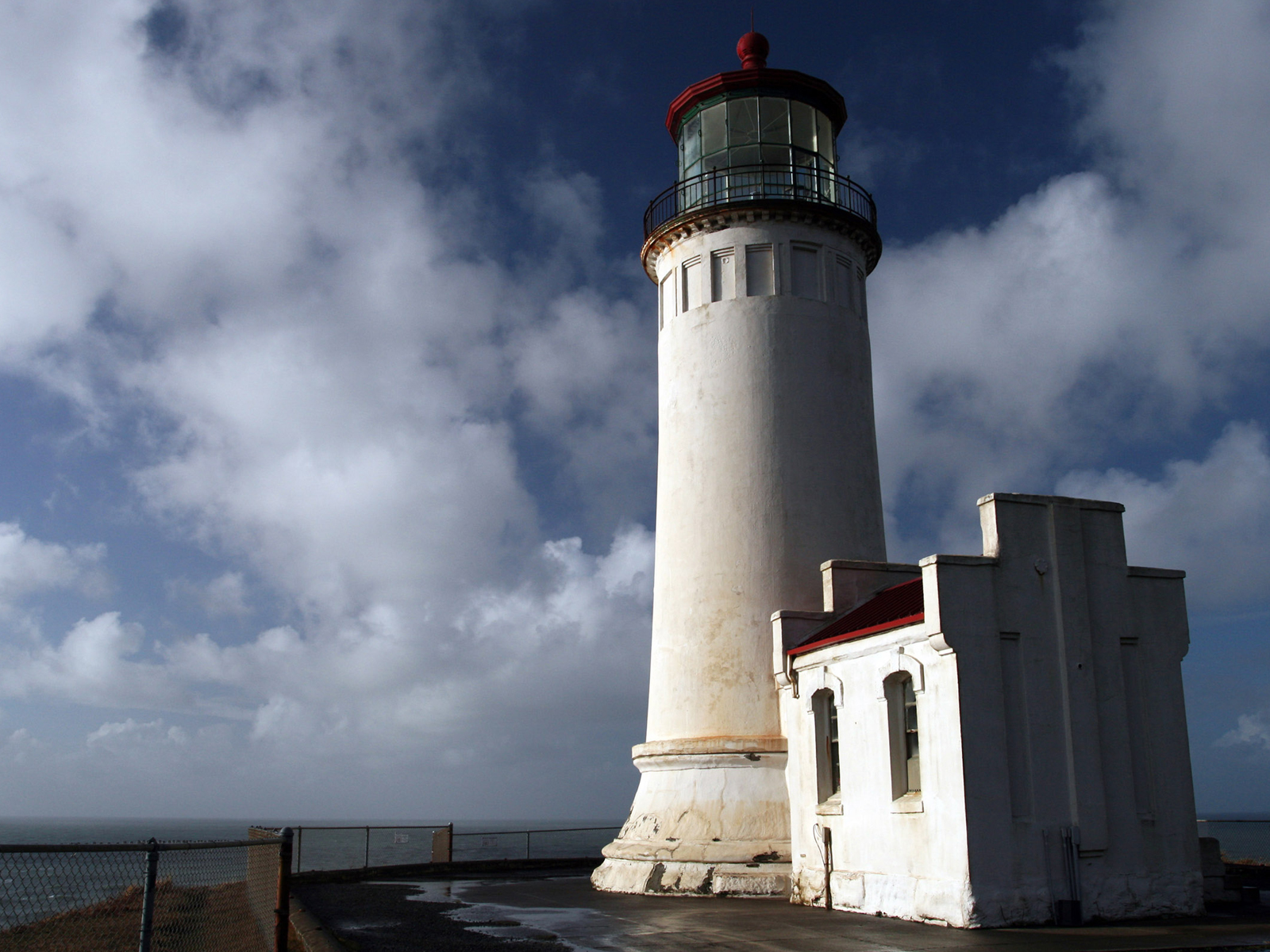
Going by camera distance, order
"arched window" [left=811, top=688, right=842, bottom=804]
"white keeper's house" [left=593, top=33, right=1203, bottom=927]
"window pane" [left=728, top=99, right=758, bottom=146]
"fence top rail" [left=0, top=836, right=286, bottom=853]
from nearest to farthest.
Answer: "fence top rail" [left=0, top=836, right=286, bottom=853], "white keeper's house" [left=593, top=33, right=1203, bottom=927], "arched window" [left=811, top=688, right=842, bottom=804], "window pane" [left=728, top=99, right=758, bottom=146]

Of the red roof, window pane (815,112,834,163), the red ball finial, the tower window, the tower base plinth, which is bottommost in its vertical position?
the tower base plinth

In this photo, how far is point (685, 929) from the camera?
1334cm

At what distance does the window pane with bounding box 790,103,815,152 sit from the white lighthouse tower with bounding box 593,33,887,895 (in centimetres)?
4

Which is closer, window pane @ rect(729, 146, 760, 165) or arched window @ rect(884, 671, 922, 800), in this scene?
arched window @ rect(884, 671, 922, 800)

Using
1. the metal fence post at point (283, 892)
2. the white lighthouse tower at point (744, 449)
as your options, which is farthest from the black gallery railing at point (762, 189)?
the metal fence post at point (283, 892)

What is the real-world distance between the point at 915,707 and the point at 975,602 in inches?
74.1

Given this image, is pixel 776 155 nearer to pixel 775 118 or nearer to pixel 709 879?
pixel 775 118

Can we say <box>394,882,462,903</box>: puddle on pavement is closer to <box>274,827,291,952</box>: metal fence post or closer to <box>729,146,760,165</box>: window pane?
<box>274,827,291,952</box>: metal fence post

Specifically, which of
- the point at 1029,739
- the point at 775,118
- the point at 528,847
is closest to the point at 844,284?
the point at 775,118

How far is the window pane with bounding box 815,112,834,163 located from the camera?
A: 891 inches

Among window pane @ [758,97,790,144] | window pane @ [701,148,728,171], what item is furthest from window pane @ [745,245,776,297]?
window pane @ [758,97,790,144]

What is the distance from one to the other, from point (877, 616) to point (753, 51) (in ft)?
41.9

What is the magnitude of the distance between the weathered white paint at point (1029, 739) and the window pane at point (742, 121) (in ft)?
35.7

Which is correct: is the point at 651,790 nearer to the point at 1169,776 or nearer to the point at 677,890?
the point at 677,890
